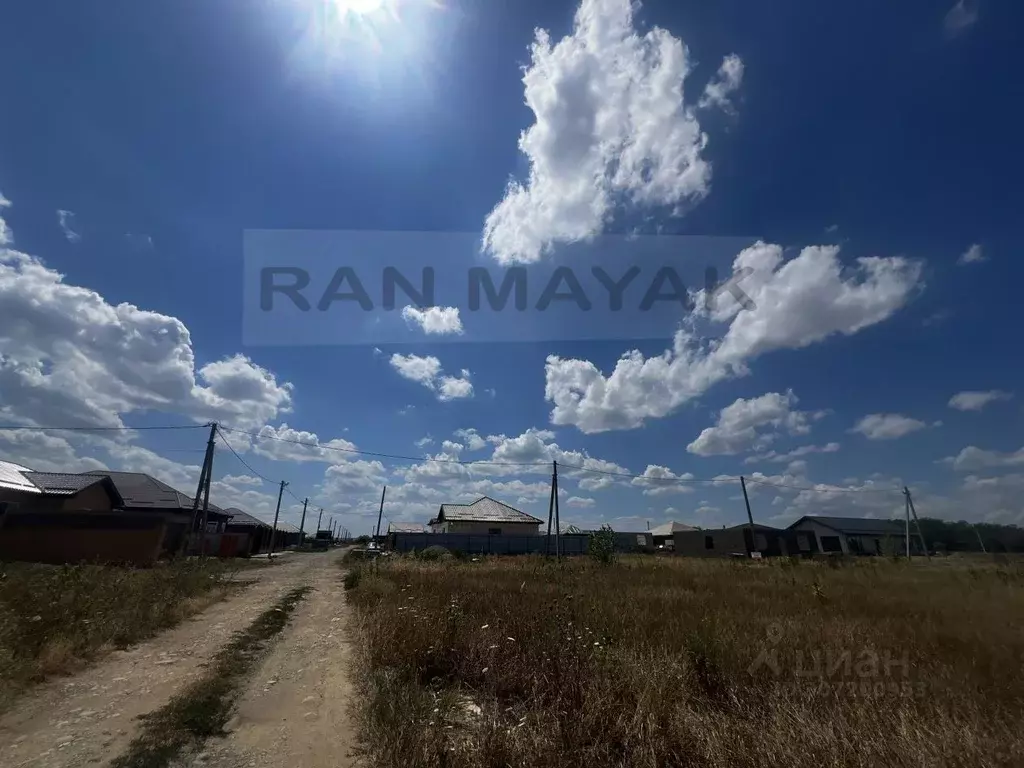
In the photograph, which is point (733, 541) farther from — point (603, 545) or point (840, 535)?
point (603, 545)

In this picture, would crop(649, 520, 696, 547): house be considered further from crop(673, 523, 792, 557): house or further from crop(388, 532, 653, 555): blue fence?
Answer: crop(388, 532, 653, 555): blue fence

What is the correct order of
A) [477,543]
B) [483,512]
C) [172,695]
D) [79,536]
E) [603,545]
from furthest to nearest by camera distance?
1. [483,512]
2. [477,543]
3. [603,545]
4. [79,536]
5. [172,695]

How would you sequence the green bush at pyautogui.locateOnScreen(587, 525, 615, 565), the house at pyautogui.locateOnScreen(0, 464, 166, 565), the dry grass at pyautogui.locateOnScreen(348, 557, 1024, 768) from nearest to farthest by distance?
the dry grass at pyautogui.locateOnScreen(348, 557, 1024, 768) < the house at pyautogui.locateOnScreen(0, 464, 166, 565) < the green bush at pyautogui.locateOnScreen(587, 525, 615, 565)

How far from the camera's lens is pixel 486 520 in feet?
171

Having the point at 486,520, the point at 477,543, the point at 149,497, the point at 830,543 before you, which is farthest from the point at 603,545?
the point at 830,543

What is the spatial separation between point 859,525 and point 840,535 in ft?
24.0

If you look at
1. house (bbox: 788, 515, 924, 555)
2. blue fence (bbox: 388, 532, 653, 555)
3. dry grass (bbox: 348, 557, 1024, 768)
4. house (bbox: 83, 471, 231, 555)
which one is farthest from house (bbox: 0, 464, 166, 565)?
house (bbox: 788, 515, 924, 555)

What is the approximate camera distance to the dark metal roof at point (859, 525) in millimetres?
55938

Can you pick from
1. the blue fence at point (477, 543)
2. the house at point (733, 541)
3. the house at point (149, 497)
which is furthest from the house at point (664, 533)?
the house at point (149, 497)

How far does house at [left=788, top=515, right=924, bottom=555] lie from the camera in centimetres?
5306

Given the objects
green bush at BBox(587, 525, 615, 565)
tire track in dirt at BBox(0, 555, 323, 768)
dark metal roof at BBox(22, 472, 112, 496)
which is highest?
dark metal roof at BBox(22, 472, 112, 496)

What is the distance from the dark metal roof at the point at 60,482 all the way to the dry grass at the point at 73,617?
2057 centimetres

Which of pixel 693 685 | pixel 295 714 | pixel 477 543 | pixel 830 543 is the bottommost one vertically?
pixel 295 714

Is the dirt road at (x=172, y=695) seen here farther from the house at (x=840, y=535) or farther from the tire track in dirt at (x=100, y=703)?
the house at (x=840, y=535)
